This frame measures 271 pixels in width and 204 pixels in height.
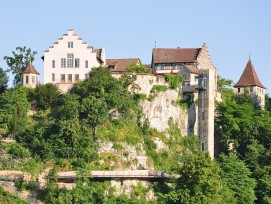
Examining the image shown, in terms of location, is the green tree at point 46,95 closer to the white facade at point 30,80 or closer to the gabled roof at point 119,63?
the white facade at point 30,80

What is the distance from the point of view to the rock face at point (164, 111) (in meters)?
99.4

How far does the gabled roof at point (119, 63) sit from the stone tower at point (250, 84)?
14.1m

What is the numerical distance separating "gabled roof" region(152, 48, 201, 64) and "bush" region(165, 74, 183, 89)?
26.9ft

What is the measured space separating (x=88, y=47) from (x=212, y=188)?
84.9ft

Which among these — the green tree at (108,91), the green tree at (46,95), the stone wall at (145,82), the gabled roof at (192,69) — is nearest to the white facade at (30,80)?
the green tree at (46,95)

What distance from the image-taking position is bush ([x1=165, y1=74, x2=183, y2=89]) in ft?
335

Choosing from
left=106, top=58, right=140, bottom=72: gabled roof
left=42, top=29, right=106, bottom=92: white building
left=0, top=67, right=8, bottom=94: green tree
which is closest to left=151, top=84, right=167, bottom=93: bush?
left=42, top=29, right=106, bottom=92: white building

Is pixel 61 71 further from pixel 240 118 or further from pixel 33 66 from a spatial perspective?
pixel 240 118

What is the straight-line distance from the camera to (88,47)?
104m

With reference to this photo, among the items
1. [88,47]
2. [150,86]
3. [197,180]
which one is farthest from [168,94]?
[197,180]

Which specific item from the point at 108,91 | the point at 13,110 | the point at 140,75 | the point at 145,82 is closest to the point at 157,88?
the point at 145,82

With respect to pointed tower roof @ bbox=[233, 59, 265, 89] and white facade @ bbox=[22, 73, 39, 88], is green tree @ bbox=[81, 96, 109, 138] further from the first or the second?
pointed tower roof @ bbox=[233, 59, 265, 89]

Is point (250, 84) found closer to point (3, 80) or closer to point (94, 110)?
point (94, 110)

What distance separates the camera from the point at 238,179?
308ft
